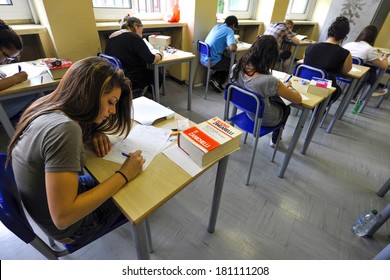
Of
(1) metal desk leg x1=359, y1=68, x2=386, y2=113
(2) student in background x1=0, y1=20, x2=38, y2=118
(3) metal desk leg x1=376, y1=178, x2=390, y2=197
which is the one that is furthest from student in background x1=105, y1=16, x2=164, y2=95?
(1) metal desk leg x1=359, y1=68, x2=386, y2=113

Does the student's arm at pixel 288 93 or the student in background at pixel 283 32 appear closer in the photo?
the student's arm at pixel 288 93

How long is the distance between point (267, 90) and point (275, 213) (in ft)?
2.95

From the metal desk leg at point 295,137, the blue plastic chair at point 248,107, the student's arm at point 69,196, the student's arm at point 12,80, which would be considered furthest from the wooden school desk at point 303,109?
the student's arm at point 12,80

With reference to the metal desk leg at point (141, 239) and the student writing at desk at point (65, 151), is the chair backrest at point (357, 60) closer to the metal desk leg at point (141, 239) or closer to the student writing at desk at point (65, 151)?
the student writing at desk at point (65, 151)

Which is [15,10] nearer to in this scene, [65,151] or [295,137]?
[65,151]

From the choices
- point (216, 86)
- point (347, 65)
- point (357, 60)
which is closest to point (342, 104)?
point (347, 65)

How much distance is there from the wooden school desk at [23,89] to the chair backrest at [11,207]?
107 cm

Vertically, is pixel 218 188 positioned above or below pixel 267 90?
below

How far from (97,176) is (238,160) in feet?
4.86

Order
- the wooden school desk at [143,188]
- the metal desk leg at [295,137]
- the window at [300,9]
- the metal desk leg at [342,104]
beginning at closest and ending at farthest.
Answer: the wooden school desk at [143,188], the metal desk leg at [295,137], the metal desk leg at [342,104], the window at [300,9]

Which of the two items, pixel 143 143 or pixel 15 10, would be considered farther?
pixel 15 10

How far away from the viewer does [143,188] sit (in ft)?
2.47

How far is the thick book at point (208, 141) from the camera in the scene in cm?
84
